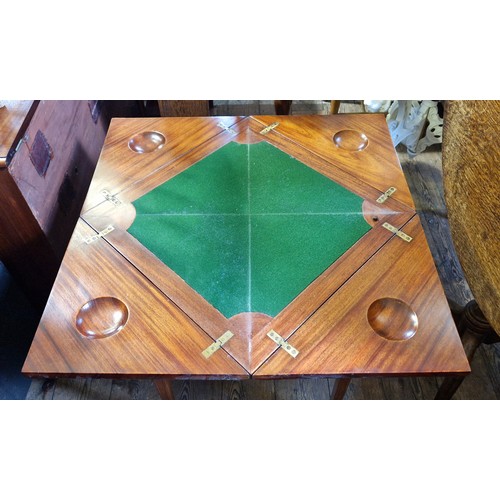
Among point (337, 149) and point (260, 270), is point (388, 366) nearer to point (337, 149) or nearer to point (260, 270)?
point (260, 270)

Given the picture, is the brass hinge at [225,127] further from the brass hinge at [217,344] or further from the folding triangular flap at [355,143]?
the brass hinge at [217,344]

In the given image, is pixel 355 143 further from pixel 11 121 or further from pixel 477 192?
pixel 11 121

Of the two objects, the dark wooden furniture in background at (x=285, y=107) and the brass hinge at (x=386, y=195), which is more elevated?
the brass hinge at (x=386, y=195)

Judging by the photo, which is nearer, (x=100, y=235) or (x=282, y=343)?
(x=282, y=343)

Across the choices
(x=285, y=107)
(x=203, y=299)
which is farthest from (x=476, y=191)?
(x=285, y=107)

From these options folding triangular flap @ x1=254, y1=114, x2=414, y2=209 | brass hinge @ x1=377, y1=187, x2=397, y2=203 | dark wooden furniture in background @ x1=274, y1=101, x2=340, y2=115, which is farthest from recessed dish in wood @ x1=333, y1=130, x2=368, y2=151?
dark wooden furniture in background @ x1=274, y1=101, x2=340, y2=115

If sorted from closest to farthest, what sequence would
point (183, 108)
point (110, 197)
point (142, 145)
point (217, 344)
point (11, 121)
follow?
point (217, 344)
point (11, 121)
point (110, 197)
point (142, 145)
point (183, 108)

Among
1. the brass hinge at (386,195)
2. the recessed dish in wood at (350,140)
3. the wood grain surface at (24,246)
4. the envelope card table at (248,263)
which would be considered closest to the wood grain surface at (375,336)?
the envelope card table at (248,263)

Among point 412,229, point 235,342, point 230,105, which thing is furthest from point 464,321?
point 230,105
